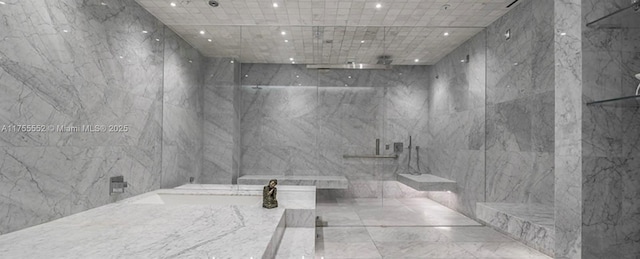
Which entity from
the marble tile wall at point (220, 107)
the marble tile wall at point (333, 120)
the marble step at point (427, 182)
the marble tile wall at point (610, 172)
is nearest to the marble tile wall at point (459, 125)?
the marble step at point (427, 182)

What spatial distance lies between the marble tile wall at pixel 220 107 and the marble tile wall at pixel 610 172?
3.20 m

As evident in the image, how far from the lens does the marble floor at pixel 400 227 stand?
11.6 feet

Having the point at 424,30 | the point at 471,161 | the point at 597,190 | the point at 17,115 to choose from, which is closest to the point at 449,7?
the point at 424,30

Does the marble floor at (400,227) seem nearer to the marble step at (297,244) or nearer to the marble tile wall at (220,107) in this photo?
the marble step at (297,244)

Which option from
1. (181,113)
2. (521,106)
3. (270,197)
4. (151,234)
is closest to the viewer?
(151,234)

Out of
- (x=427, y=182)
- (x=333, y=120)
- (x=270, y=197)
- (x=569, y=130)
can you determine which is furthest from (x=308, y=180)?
(x=569, y=130)

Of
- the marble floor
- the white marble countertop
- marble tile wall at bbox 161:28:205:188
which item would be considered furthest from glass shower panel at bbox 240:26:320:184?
the white marble countertop

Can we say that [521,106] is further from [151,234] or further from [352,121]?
[151,234]

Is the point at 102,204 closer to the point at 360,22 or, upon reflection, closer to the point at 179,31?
the point at 179,31

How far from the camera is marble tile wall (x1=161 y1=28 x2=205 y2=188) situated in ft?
12.2

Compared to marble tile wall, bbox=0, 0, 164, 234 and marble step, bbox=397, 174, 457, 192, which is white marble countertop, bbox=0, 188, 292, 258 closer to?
marble tile wall, bbox=0, 0, 164, 234

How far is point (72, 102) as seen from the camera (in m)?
2.61

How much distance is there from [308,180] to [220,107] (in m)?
1.38

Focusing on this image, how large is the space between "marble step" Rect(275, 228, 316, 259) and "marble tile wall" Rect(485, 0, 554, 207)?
2499mm
